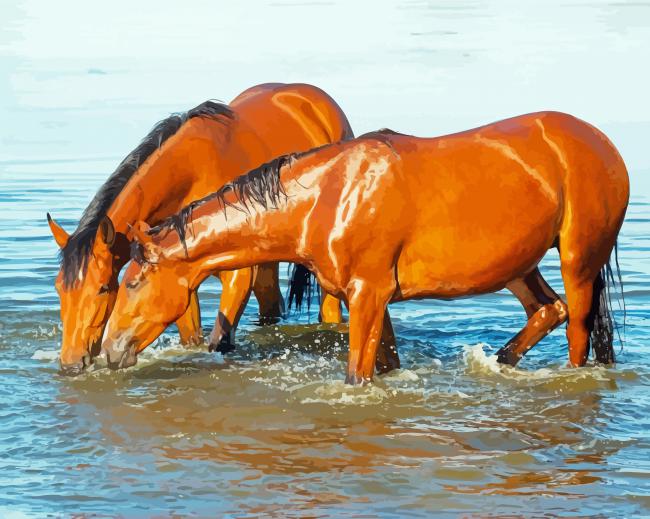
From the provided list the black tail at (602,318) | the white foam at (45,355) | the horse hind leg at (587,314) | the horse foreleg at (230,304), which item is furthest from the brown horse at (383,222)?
the white foam at (45,355)

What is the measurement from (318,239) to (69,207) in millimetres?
12777

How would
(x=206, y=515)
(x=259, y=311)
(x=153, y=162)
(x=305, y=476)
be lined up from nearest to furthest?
(x=206, y=515) < (x=305, y=476) < (x=153, y=162) < (x=259, y=311)

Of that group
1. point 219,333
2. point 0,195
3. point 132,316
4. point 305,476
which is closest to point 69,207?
point 0,195

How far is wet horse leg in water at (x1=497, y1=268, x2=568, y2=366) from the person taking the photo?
8.67m

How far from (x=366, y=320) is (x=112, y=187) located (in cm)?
215

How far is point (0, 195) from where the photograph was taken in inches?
859

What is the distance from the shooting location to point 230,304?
9.17m

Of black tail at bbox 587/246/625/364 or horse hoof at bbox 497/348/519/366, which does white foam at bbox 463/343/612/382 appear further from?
black tail at bbox 587/246/625/364

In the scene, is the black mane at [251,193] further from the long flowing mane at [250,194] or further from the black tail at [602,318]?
the black tail at [602,318]

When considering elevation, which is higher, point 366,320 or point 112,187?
point 112,187

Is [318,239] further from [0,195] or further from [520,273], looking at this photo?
[0,195]

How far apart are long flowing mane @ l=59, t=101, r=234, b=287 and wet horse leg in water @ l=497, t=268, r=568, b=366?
8.24ft

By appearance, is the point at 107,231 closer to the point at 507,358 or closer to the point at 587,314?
the point at 507,358

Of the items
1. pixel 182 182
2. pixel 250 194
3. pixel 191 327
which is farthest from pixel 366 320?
pixel 191 327
